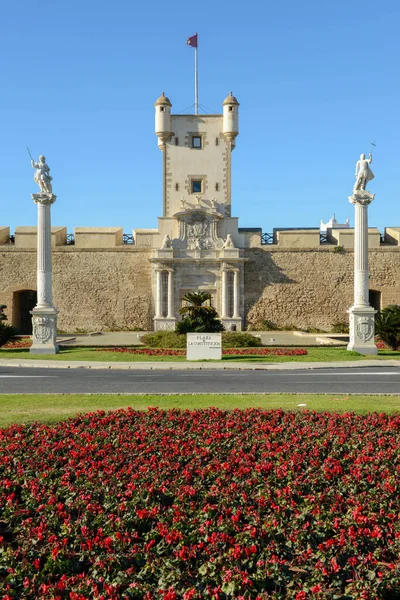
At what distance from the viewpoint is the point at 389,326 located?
2631 centimetres

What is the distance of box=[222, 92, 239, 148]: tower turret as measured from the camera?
40781 mm

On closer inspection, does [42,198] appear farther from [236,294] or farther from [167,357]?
[236,294]

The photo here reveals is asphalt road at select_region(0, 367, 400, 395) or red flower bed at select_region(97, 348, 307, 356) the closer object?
asphalt road at select_region(0, 367, 400, 395)

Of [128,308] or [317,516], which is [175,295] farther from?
[317,516]

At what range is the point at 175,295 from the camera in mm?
39469

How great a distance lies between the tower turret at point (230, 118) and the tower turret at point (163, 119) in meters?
3.63

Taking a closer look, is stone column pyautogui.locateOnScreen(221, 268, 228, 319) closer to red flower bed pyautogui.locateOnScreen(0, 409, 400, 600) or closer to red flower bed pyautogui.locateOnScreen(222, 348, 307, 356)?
red flower bed pyautogui.locateOnScreen(222, 348, 307, 356)

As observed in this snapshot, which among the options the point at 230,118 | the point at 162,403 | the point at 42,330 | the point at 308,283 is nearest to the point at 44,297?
the point at 42,330

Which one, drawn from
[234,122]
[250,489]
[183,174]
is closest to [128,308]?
[183,174]

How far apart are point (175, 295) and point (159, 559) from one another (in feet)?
113

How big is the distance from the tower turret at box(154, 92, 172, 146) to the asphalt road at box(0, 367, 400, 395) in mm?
24763

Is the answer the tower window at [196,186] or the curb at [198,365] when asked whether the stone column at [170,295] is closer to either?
the tower window at [196,186]

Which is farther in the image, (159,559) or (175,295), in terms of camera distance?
(175,295)

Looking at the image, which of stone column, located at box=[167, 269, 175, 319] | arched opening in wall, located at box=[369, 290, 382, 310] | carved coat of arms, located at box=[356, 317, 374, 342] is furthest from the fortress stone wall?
carved coat of arms, located at box=[356, 317, 374, 342]
